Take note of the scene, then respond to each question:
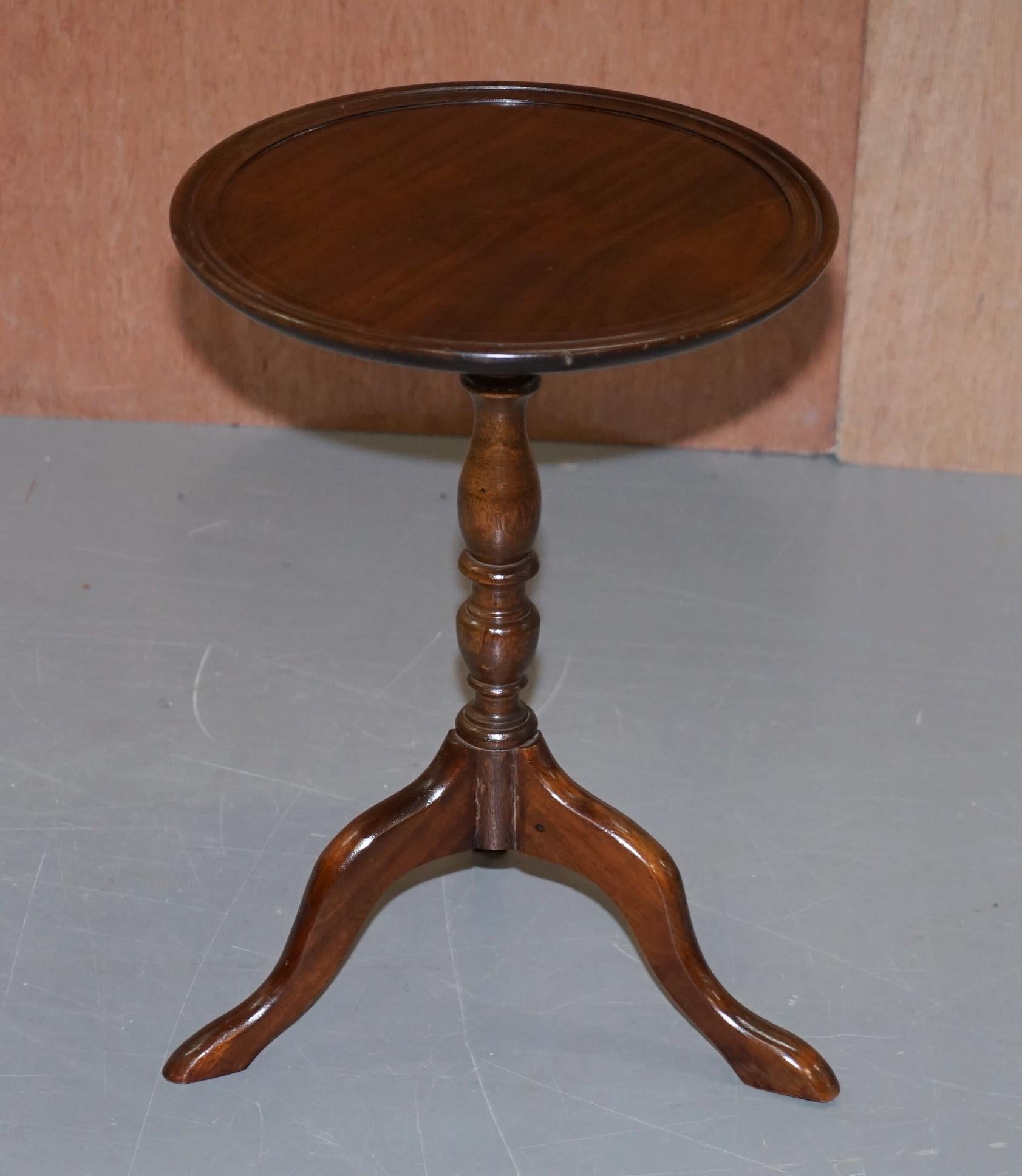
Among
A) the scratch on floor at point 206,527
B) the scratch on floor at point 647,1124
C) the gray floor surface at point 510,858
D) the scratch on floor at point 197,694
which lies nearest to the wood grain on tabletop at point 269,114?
the gray floor surface at point 510,858

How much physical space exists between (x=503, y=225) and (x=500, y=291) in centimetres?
13

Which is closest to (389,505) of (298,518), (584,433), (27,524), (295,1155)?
(298,518)

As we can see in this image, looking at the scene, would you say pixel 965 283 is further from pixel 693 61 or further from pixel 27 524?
pixel 27 524

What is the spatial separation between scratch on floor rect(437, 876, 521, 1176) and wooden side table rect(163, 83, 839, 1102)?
121 millimetres

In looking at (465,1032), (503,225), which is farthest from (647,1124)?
(503,225)

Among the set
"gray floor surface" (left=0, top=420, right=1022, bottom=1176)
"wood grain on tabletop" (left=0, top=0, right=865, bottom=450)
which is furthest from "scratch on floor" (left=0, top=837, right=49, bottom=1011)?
"wood grain on tabletop" (left=0, top=0, right=865, bottom=450)

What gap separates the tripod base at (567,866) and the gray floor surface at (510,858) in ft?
0.11

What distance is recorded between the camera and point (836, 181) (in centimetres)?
225

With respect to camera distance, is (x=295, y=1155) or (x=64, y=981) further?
(x=64, y=981)

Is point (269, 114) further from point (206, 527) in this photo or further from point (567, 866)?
point (567, 866)

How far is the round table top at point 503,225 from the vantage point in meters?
1.18

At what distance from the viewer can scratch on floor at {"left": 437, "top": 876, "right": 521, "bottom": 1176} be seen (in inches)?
56.0

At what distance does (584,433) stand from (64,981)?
121 centimetres

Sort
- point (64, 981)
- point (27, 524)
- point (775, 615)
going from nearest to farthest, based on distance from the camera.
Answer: point (64, 981)
point (775, 615)
point (27, 524)
